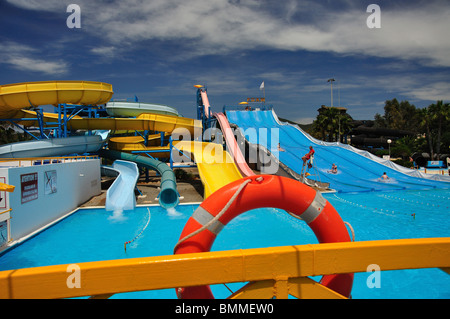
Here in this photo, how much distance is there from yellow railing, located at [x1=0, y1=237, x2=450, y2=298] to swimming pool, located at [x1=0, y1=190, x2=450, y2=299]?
3659 mm

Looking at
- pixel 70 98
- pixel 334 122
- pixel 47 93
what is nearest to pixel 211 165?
pixel 70 98

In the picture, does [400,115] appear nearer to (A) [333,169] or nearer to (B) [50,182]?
(A) [333,169]

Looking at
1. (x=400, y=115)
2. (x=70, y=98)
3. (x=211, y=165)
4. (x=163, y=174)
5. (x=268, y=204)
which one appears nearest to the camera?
(x=268, y=204)

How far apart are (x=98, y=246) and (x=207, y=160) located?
25.5ft

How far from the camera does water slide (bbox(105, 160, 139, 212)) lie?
1116cm

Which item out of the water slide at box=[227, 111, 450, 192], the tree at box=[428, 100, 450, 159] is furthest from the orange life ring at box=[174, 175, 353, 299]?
the tree at box=[428, 100, 450, 159]

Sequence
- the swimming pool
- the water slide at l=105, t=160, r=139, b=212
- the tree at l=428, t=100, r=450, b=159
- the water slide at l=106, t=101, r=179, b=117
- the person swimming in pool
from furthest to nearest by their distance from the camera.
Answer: the tree at l=428, t=100, r=450, b=159 < the water slide at l=106, t=101, r=179, b=117 < the person swimming in pool < the water slide at l=105, t=160, r=139, b=212 < the swimming pool

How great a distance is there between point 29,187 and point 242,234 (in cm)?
610

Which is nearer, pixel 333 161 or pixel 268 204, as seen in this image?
pixel 268 204

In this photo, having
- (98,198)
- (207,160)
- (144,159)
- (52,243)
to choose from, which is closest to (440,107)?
(207,160)

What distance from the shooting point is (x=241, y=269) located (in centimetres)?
188

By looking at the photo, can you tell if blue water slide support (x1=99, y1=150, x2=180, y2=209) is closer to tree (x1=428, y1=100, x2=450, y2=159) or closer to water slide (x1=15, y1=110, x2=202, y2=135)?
water slide (x1=15, y1=110, x2=202, y2=135)

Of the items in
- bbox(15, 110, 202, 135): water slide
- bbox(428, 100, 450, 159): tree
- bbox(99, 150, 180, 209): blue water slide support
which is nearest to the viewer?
bbox(99, 150, 180, 209): blue water slide support

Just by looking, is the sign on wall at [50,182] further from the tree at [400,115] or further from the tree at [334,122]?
the tree at [400,115]
